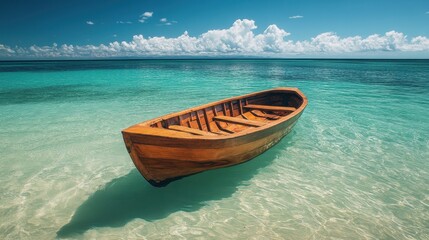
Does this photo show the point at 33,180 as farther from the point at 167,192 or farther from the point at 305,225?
the point at 305,225

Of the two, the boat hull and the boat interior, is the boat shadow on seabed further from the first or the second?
the boat interior

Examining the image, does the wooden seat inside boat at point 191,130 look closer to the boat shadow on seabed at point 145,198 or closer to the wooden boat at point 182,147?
the wooden boat at point 182,147

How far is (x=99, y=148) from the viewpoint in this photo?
8727 mm

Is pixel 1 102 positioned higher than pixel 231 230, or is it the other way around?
pixel 1 102

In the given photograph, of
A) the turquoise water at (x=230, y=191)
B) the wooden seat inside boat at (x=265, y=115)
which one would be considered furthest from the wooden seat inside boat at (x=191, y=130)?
the wooden seat inside boat at (x=265, y=115)

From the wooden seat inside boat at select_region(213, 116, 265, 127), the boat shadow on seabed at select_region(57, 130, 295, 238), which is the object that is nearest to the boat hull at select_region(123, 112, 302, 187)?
the boat shadow on seabed at select_region(57, 130, 295, 238)

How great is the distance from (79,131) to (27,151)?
2399 mm

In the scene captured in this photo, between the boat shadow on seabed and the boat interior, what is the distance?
50.7 inches

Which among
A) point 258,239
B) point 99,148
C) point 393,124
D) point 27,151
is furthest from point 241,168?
point 393,124

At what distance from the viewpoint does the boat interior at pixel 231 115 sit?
6.52 meters

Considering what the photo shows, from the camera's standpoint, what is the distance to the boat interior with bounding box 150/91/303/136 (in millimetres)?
6516

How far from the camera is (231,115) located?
9.46m

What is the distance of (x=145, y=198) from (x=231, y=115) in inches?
187

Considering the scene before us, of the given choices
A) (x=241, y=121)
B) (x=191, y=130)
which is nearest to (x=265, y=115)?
(x=241, y=121)
